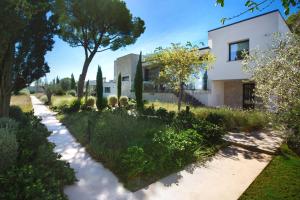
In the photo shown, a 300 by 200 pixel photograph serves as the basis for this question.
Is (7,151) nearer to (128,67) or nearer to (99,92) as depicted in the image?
(99,92)

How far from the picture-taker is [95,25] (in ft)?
54.4

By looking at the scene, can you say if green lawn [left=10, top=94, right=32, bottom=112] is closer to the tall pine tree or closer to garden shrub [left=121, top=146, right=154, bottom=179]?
the tall pine tree

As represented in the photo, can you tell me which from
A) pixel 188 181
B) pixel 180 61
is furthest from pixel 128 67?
pixel 188 181

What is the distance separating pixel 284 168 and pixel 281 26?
12.2 metres

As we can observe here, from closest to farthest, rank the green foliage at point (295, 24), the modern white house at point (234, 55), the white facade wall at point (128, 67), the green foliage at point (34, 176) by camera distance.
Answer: the green foliage at point (34, 176)
the green foliage at point (295, 24)
the modern white house at point (234, 55)
the white facade wall at point (128, 67)

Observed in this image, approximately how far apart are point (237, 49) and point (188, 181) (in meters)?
13.3

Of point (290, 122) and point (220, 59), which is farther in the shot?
point (220, 59)

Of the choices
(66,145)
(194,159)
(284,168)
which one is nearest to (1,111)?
(66,145)

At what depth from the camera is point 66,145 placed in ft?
24.3

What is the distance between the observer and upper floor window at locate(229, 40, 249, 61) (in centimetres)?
1496

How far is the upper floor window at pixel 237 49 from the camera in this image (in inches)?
589

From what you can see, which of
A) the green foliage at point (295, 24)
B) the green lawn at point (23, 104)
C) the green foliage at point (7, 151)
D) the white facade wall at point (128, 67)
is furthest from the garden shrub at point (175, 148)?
the white facade wall at point (128, 67)

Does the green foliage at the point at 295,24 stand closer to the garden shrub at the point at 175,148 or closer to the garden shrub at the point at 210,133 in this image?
the garden shrub at the point at 210,133

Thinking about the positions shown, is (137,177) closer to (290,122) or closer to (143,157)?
(143,157)
